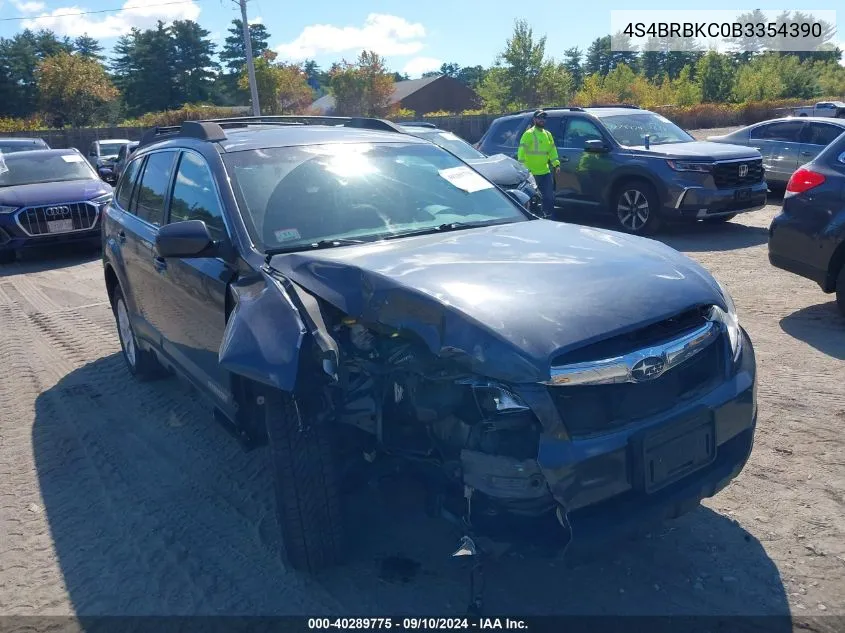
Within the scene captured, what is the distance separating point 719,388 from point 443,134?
960cm

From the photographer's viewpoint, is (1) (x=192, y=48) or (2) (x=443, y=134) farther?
(1) (x=192, y=48)

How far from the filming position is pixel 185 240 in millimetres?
3486

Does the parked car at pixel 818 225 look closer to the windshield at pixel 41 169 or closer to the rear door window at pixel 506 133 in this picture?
the rear door window at pixel 506 133

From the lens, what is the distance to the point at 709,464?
286cm

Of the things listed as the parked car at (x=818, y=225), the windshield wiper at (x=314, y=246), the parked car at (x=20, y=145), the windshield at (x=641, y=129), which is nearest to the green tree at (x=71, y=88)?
the parked car at (x=20, y=145)

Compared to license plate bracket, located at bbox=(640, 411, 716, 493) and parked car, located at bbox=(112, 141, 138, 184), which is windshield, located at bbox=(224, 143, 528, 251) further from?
parked car, located at bbox=(112, 141, 138, 184)

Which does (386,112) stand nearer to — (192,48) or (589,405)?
(192,48)

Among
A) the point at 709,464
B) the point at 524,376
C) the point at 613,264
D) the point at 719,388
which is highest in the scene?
the point at 613,264

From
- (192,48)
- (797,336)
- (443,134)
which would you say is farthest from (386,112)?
(797,336)

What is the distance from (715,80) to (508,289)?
55645 millimetres

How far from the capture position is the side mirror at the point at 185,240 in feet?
11.4

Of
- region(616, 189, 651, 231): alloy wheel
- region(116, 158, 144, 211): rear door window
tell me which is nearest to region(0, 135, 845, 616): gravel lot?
region(116, 158, 144, 211): rear door window

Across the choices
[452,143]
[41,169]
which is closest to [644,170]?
[452,143]

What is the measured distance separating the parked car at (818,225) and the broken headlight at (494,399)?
462cm
